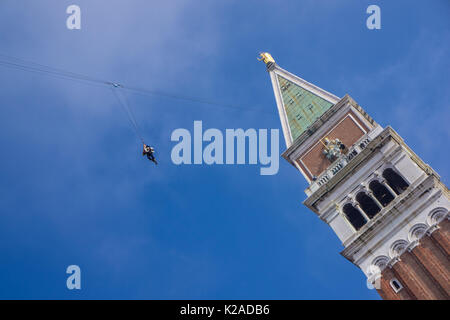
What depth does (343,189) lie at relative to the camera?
4838 centimetres

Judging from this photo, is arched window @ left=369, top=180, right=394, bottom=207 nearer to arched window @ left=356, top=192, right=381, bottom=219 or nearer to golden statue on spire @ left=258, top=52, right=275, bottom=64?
arched window @ left=356, top=192, right=381, bottom=219

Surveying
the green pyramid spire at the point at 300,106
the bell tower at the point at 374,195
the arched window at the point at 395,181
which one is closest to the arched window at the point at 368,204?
the bell tower at the point at 374,195

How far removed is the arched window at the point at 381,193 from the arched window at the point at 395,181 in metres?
0.70

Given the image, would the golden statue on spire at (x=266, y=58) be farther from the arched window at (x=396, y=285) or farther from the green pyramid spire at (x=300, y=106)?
the arched window at (x=396, y=285)

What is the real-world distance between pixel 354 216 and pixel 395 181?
4.96 metres

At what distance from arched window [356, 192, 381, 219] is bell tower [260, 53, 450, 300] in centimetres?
9

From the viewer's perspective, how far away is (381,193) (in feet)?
152

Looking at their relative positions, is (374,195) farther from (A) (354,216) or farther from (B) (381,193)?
(A) (354,216)

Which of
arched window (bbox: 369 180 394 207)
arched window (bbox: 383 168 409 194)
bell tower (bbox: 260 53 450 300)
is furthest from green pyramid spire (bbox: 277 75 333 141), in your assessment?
arched window (bbox: 383 168 409 194)

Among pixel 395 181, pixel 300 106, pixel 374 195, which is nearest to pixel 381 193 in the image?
pixel 374 195

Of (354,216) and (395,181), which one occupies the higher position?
(395,181)

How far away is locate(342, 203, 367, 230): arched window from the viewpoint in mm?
46000

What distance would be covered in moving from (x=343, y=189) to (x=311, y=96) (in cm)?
1715
